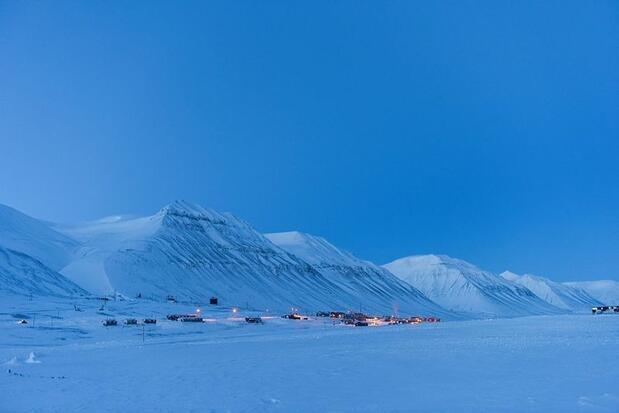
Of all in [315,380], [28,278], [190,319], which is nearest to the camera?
[315,380]

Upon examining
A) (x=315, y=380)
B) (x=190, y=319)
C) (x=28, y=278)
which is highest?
(x=28, y=278)

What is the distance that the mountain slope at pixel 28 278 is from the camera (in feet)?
442

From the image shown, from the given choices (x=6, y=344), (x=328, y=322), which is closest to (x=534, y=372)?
(x=6, y=344)

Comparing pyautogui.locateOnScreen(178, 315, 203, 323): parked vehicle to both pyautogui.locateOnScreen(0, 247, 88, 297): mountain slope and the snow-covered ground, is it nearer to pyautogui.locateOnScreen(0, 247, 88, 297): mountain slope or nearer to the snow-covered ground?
pyautogui.locateOnScreen(0, 247, 88, 297): mountain slope

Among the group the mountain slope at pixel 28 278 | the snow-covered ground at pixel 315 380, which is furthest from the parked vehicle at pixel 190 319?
the snow-covered ground at pixel 315 380

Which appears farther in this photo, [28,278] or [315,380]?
[28,278]

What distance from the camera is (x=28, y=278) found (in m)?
145

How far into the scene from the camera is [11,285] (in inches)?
5276

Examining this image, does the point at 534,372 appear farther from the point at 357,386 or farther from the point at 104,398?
the point at 104,398

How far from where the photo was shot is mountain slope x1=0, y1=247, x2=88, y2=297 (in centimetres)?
13475

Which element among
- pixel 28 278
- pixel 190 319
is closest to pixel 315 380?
pixel 190 319

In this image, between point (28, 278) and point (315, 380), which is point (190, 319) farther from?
point (315, 380)

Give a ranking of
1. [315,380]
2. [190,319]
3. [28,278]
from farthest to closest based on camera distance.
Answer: [28,278], [190,319], [315,380]

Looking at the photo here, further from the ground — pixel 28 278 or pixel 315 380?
pixel 28 278
